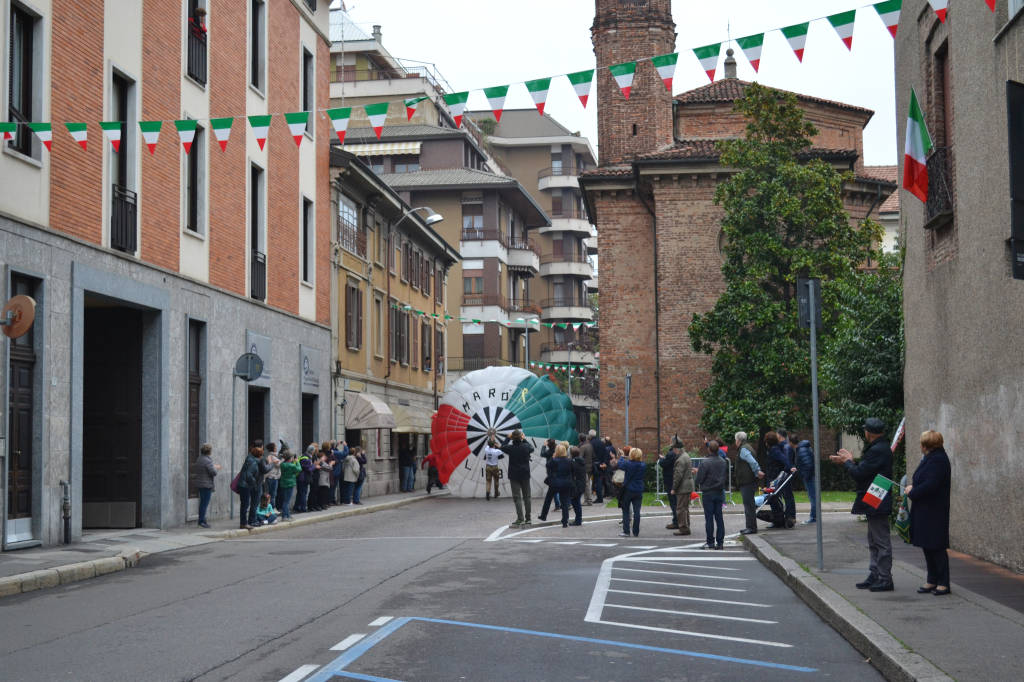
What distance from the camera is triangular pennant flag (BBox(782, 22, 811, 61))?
1388 centimetres

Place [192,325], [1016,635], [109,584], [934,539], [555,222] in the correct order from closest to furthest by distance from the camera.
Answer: [1016,635] → [934,539] → [109,584] → [192,325] → [555,222]

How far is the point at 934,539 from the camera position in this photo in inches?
413

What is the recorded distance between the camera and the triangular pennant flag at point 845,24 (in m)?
13.6

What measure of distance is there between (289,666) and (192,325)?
16.9 m

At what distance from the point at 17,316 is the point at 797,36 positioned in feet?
33.1

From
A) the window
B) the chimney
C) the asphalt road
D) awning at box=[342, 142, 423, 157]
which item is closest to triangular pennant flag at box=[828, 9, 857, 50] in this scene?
the asphalt road

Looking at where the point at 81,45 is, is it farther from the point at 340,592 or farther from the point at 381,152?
the point at 381,152

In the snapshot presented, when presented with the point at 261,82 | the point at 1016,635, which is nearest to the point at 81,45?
the point at 261,82

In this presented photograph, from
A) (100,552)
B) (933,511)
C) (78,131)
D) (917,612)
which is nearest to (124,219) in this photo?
(78,131)

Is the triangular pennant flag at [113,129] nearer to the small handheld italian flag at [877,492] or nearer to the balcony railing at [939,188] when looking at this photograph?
the balcony railing at [939,188]

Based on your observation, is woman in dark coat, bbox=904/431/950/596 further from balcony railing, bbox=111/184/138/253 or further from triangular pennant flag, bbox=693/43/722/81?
balcony railing, bbox=111/184/138/253

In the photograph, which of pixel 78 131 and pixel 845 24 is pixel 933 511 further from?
pixel 78 131

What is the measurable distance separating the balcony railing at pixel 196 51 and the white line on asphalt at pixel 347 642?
17119 mm

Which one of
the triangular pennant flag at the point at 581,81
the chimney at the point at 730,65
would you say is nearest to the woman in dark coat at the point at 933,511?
the triangular pennant flag at the point at 581,81
